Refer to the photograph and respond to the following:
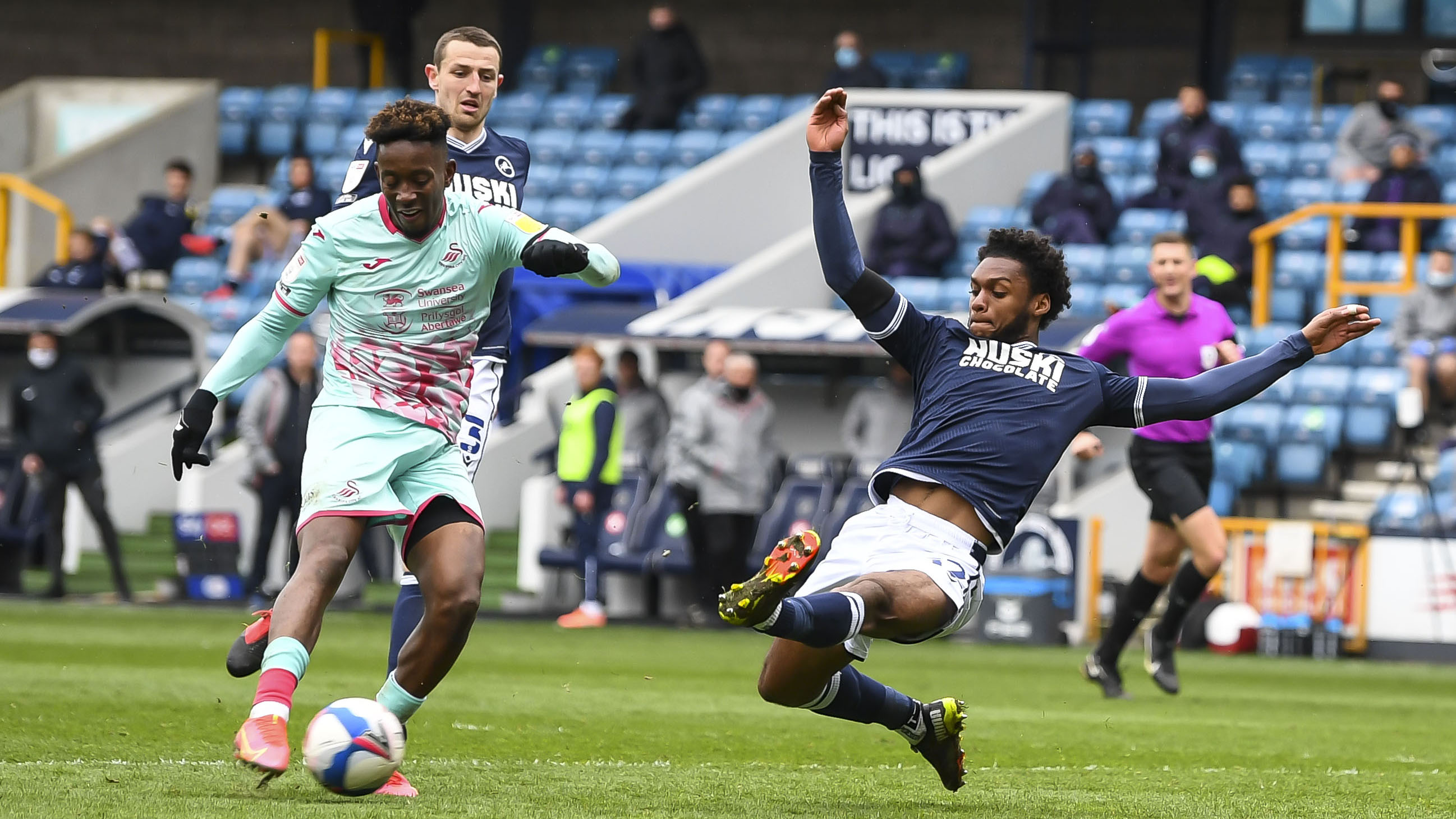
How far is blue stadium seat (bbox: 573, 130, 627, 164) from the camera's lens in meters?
22.3

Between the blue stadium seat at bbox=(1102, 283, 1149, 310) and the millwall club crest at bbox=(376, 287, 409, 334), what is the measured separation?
11993mm

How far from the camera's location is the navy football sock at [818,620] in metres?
5.11

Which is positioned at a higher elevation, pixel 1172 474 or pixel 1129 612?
pixel 1172 474

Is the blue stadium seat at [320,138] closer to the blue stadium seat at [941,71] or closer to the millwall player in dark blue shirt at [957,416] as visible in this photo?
the blue stadium seat at [941,71]

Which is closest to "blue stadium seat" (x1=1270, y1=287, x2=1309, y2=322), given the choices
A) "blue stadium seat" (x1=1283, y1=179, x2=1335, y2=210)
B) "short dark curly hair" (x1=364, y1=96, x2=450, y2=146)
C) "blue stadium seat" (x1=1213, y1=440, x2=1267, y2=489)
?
"blue stadium seat" (x1=1283, y1=179, x2=1335, y2=210)

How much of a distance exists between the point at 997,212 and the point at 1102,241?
109 centimetres

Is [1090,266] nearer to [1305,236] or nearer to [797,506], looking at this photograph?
[1305,236]

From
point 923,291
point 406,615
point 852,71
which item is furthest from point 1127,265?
point 406,615

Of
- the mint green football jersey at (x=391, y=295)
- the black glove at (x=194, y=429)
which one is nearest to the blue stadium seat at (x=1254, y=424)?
the mint green football jersey at (x=391, y=295)

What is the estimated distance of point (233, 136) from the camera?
78.8 ft

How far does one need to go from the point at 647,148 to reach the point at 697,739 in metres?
15.0

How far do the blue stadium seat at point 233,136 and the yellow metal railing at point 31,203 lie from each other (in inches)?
102

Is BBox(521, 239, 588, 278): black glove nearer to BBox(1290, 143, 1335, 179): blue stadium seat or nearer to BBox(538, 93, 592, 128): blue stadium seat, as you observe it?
BBox(1290, 143, 1335, 179): blue stadium seat

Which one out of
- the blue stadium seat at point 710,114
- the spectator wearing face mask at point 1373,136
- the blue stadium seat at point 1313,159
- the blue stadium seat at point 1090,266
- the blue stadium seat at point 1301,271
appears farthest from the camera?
the blue stadium seat at point 710,114
